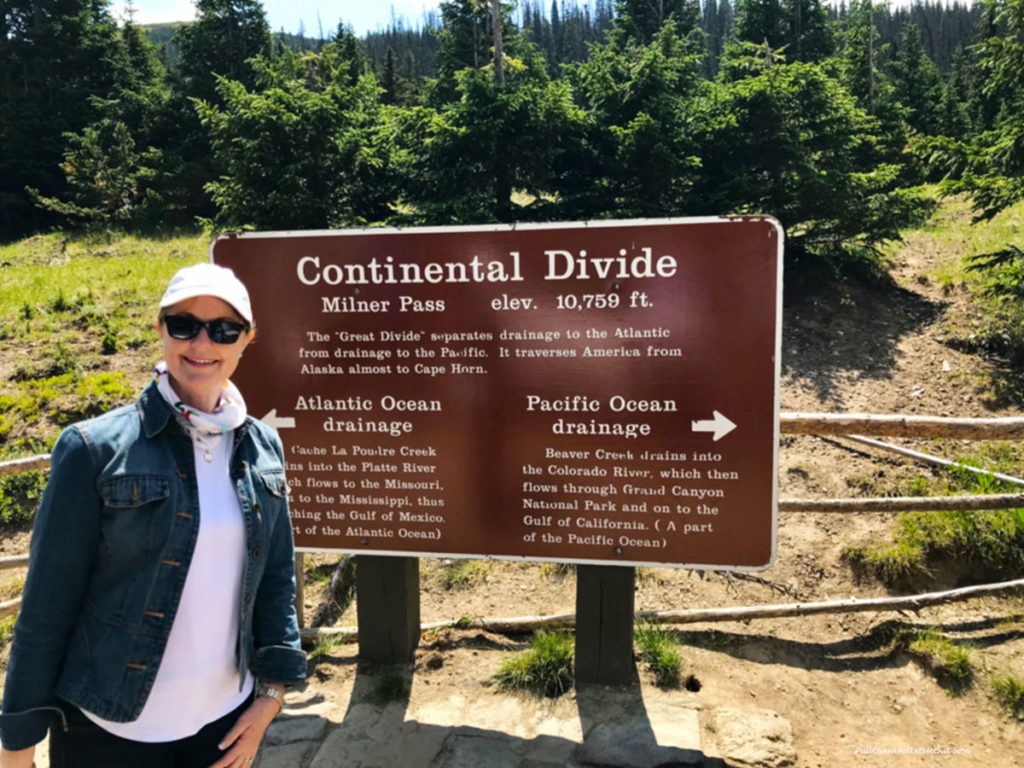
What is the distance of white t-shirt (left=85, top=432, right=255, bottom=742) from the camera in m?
1.76

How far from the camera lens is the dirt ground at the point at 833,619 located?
3.35m

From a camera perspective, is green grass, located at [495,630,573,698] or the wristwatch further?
green grass, located at [495,630,573,698]

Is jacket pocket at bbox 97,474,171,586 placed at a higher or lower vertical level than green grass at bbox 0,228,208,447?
lower

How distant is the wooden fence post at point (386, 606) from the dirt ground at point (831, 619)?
0.55 ft

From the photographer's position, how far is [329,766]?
3078 millimetres

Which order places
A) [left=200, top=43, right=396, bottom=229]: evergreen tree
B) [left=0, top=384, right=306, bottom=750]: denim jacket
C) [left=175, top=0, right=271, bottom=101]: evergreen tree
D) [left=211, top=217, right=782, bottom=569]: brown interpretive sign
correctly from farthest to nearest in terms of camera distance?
[left=175, top=0, right=271, bottom=101]: evergreen tree
[left=200, top=43, right=396, bottom=229]: evergreen tree
[left=211, top=217, right=782, bottom=569]: brown interpretive sign
[left=0, top=384, right=306, bottom=750]: denim jacket

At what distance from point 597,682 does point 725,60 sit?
→ 1328 cm

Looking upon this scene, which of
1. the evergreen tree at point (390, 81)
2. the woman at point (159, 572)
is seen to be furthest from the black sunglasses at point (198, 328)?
the evergreen tree at point (390, 81)

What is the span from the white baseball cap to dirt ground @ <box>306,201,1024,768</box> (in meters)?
2.49

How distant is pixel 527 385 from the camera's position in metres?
3.15

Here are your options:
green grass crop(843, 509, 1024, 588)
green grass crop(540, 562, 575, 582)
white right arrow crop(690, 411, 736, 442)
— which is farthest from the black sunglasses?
green grass crop(843, 509, 1024, 588)

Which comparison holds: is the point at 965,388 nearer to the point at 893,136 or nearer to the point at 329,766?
the point at 329,766

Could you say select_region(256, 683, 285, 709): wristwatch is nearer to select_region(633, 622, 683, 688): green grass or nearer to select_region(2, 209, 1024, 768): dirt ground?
select_region(2, 209, 1024, 768): dirt ground

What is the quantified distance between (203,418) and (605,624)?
2.35 metres
